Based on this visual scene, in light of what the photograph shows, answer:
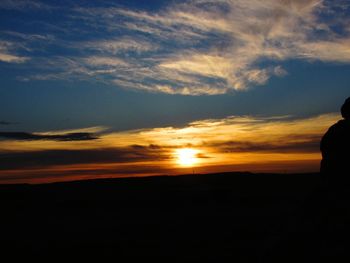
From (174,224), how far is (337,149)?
12.6 meters

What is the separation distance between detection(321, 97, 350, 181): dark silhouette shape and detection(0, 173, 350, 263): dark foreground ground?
0.98 m

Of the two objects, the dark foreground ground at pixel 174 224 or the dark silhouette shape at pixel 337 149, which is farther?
the dark silhouette shape at pixel 337 149

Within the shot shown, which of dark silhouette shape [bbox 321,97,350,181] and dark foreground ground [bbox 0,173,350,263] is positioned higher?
dark silhouette shape [bbox 321,97,350,181]

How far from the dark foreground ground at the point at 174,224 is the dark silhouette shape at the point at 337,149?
98cm

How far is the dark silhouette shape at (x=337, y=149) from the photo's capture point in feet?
57.9

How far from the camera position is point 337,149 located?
1795 cm

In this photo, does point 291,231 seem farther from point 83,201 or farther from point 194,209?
point 83,201

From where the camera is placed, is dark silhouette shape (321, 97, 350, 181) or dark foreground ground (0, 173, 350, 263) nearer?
dark foreground ground (0, 173, 350, 263)

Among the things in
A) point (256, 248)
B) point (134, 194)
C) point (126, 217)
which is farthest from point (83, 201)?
point (256, 248)

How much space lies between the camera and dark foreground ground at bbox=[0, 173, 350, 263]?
15.7 metres

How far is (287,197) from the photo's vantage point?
39.7 metres

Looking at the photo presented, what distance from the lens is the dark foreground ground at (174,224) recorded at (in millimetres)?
15672

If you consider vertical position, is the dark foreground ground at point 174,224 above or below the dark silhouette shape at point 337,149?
below

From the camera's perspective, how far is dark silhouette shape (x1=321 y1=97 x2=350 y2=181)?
695 inches
